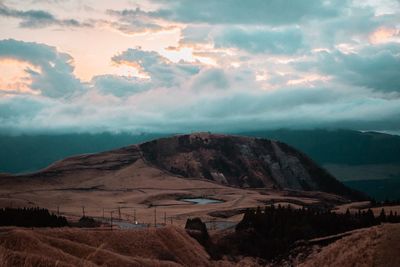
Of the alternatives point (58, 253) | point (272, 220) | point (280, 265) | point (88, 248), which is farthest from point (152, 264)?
point (272, 220)

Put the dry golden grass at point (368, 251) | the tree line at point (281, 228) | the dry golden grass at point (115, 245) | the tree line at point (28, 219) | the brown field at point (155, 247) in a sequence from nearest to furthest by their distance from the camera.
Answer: the dry golden grass at point (368, 251) < the brown field at point (155, 247) < the dry golden grass at point (115, 245) < the tree line at point (28, 219) < the tree line at point (281, 228)

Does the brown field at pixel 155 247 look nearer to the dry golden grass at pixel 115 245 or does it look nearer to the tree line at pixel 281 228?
the dry golden grass at pixel 115 245

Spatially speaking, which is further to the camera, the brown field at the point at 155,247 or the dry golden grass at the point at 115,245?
the dry golden grass at the point at 115,245

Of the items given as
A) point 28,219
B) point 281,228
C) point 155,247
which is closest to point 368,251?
point 155,247

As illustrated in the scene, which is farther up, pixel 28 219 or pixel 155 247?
pixel 28 219

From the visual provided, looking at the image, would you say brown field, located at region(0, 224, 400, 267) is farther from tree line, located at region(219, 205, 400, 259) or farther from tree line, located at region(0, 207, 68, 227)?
tree line, located at region(0, 207, 68, 227)

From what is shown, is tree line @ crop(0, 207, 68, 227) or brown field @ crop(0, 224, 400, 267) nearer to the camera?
brown field @ crop(0, 224, 400, 267)

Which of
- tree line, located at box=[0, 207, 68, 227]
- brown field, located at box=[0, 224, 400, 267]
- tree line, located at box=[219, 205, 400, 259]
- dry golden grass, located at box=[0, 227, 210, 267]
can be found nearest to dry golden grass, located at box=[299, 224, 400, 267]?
brown field, located at box=[0, 224, 400, 267]

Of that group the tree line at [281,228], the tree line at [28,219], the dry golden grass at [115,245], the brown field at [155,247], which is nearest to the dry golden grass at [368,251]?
the brown field at [155,247]

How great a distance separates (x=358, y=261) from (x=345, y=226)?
239 feet

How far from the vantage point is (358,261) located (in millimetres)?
63000

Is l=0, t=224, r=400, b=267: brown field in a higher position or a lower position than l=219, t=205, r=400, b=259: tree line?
higher

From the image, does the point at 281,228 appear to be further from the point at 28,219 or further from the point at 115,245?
the point at 28,219

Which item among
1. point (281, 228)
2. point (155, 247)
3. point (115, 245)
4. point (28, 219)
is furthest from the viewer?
point (281, 228)
